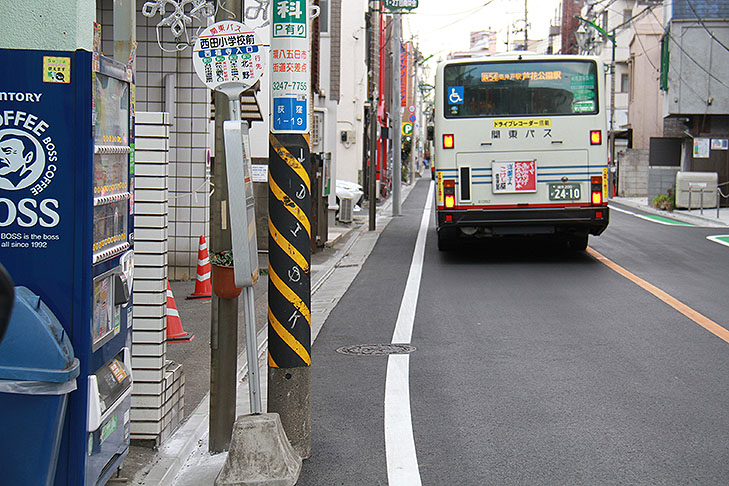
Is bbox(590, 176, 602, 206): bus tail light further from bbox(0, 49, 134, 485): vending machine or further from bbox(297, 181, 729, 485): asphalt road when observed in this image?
bbox(0, 49, 134, 485): vending machine

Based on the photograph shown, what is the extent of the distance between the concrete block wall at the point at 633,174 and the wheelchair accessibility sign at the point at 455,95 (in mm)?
28889

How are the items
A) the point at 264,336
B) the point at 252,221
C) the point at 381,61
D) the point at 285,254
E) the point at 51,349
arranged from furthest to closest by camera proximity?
1. the point at 381,61
2. the point at 264,336
3. the point at 285,254
4. the point at 252,221
5. the point at 51,349

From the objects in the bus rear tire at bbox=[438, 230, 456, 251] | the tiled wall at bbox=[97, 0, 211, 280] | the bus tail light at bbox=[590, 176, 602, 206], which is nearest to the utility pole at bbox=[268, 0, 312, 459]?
the tiled wall at bbox=[97, 0, 211, 280]

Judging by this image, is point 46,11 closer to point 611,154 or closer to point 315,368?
point 315,368

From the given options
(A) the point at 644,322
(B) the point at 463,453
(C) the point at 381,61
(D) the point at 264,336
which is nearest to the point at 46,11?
(B) the point at 463,453

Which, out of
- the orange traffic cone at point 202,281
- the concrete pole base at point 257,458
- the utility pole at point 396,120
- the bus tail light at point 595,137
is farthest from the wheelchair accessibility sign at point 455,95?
the utility pole at point 396,120

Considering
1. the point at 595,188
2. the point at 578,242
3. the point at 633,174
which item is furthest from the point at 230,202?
the point at 633,174

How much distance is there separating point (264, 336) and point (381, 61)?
34.7m

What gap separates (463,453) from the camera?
5254mm

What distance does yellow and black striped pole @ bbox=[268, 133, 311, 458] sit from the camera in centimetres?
504

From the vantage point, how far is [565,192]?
46.3 feet

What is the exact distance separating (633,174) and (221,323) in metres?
39.2

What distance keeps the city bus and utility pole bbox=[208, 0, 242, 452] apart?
9.41m

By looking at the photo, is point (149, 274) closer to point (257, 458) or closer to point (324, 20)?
point (257, 458)
